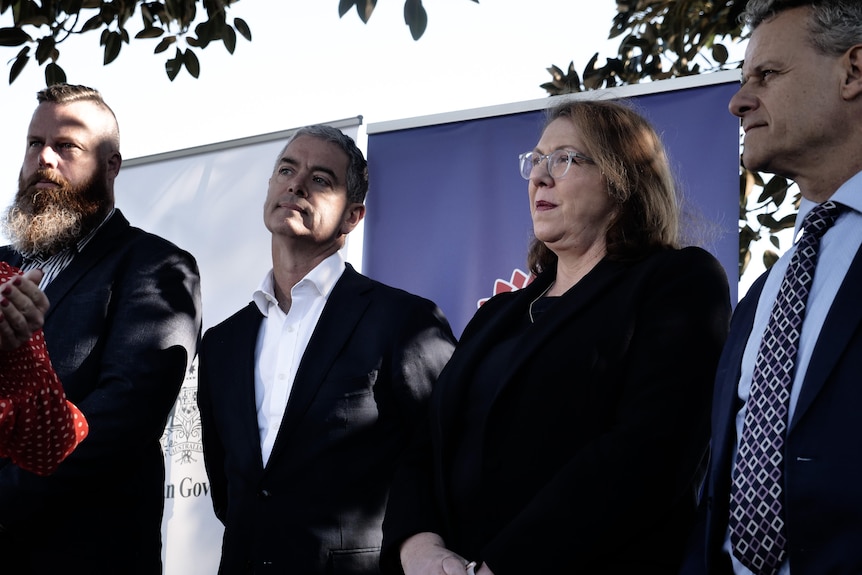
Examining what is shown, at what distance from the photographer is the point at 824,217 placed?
2416 mm

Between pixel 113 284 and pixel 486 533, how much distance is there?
1.89 metres

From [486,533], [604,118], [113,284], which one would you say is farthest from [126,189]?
[486,533]

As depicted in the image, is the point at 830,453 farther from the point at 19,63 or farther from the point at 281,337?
the point at 19,63

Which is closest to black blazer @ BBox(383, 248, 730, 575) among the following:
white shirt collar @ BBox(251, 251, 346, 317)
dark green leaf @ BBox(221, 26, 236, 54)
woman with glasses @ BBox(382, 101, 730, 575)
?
woman with glasses @ BBox(382, 101, 730, 575)

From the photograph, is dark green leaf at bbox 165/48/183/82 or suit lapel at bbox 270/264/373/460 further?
dark green leaf at bbox 165/48/183/82

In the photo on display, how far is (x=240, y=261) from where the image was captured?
5.07 m

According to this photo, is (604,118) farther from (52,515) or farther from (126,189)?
(126,189)

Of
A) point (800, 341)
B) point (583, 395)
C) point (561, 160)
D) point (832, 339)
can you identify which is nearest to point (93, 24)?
point (561, 160)

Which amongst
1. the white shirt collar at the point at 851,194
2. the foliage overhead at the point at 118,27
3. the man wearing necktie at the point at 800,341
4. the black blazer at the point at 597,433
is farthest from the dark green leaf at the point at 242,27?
the white shirt collar at the point at 851,194

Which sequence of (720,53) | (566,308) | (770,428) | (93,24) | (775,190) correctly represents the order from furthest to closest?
(720,53)
(775,190)
(93,24)
(566,308)
(770,428)

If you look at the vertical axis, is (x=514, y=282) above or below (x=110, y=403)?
above

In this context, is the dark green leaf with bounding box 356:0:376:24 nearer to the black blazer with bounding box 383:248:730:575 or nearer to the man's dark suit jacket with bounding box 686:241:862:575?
the black blazer with bounding box 383:248:730:575

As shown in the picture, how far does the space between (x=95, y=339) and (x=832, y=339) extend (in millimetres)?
2643

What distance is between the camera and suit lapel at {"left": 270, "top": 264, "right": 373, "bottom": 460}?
11.8 feet
